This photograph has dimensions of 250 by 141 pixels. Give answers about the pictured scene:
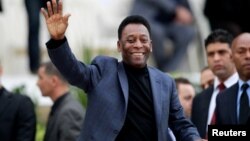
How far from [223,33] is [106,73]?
9.01 feet

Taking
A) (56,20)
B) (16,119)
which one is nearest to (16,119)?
(16,119)

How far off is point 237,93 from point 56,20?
2288 millimetres

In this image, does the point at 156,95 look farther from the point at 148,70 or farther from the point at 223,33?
the point at 223,33

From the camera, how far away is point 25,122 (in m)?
9.09

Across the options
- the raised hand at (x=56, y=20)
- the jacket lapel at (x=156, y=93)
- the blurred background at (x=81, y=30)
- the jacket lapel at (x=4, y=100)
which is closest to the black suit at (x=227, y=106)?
the jacket lapel at (x=156, y=93)

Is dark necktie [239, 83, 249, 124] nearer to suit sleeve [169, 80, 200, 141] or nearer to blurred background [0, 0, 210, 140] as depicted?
suit sleeve [169, 80, 200, 141]

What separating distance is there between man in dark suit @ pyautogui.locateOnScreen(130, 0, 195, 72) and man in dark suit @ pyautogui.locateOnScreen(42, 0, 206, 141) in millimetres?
8429

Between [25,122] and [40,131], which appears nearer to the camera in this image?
[25,122]

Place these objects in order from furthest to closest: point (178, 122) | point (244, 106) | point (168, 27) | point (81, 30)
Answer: point (81, 30)
point (168, 27)
point (244, 106)
point (178, 122)

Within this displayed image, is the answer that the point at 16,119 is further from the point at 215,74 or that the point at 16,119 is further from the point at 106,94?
the point at 106,94

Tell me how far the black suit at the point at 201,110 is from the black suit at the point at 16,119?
4.61 feet

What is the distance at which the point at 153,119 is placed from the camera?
6.83 m

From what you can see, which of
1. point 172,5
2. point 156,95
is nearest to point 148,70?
point 156,95

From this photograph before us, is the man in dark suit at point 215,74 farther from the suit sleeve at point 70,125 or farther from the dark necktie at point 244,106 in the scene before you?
the suit sleeve at point 70,125
